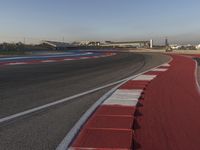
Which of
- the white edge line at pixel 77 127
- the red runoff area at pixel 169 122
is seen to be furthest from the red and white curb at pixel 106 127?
the red runoff area at pixel 169 122

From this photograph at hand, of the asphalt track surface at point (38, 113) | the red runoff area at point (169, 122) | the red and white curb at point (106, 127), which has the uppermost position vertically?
the asphalt track surface at point (38, 113)

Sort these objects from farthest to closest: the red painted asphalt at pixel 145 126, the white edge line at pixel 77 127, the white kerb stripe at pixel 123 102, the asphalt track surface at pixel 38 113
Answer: the white kerb stripe at pixel 123 102, the asphalt track surface at pixel 38 113, the red painted asphalt at pixel 145 126, the white edge line at pixel 77 127

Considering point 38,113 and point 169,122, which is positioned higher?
point 38,113

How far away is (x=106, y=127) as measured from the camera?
19.5 feet

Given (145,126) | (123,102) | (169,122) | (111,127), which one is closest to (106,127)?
(111,127)

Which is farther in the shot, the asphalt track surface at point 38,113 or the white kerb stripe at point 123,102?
the white kerb stripe at point 123,102

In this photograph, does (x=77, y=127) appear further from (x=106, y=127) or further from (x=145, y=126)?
(x=145, y=126)

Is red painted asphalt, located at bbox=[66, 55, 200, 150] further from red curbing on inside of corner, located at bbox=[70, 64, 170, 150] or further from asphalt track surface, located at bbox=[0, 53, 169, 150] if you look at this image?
asphalt track surface, located at bbox=[0, 53, 169, 150]

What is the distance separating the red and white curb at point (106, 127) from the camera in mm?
4941

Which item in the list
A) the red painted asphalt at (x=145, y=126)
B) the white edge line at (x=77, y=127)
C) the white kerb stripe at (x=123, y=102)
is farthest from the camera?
the white kerb stripe at (x=123, y=102)

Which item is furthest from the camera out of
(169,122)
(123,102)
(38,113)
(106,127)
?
(123,102)

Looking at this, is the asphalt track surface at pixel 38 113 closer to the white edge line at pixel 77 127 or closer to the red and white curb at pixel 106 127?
the white edge line at pixel 77 127

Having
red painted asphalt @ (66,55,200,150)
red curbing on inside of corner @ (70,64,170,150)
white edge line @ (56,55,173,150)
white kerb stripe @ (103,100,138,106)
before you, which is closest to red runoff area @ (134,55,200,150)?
red painted asphalt @ (66,55,200,150)

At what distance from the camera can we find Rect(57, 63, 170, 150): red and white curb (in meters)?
4.94
